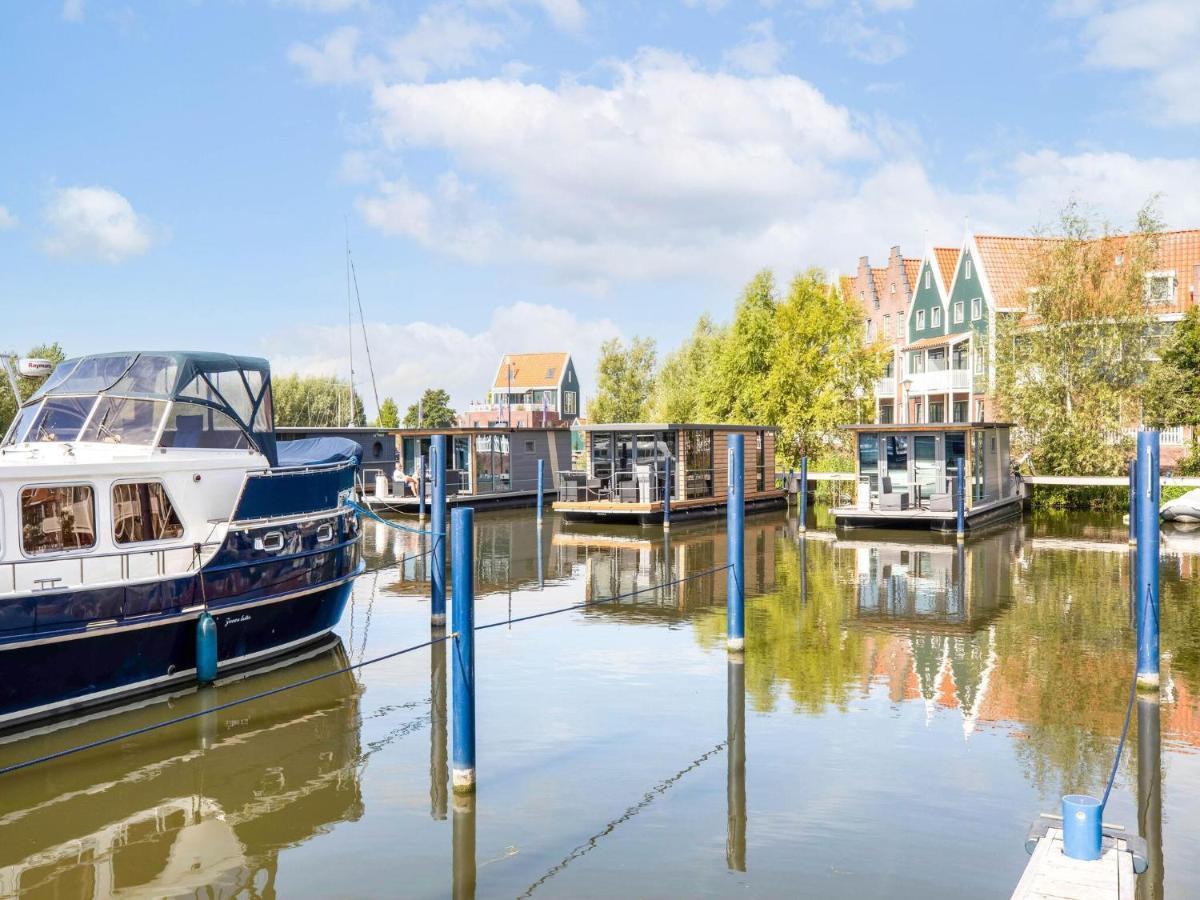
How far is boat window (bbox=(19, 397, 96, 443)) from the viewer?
1247 centimetres

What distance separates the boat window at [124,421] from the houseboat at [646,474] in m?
17.4

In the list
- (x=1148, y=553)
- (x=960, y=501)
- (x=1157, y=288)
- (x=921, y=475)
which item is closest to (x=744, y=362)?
(x=1157, y=288)

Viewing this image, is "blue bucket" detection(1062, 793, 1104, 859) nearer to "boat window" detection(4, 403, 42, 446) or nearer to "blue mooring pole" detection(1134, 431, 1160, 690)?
"blue mooring pole" detection(1134, 431, 1160, 690)

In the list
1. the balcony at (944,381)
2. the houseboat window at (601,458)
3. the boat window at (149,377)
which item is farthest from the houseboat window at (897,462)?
the boat window at (149,377)

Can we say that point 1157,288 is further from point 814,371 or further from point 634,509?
point 634,509

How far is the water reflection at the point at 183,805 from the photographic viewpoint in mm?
7340

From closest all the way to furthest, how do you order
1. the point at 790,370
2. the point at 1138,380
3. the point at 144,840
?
1. the point at 144,840
2. the point at 1138,380
3. the point at 790,370

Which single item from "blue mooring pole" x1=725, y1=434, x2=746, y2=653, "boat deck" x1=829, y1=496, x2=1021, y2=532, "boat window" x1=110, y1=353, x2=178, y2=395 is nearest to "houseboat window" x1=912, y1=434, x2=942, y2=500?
"boat deck" x1=829, y1=496, x2=1021, y2=532

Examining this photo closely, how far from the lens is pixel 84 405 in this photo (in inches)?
496

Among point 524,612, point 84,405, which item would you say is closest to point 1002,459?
point 524,612

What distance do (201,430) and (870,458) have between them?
21555mm

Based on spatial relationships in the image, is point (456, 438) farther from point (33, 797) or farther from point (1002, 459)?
point (33, 797)

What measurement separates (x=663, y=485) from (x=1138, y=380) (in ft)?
56.9

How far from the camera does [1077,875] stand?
594 centimetres
